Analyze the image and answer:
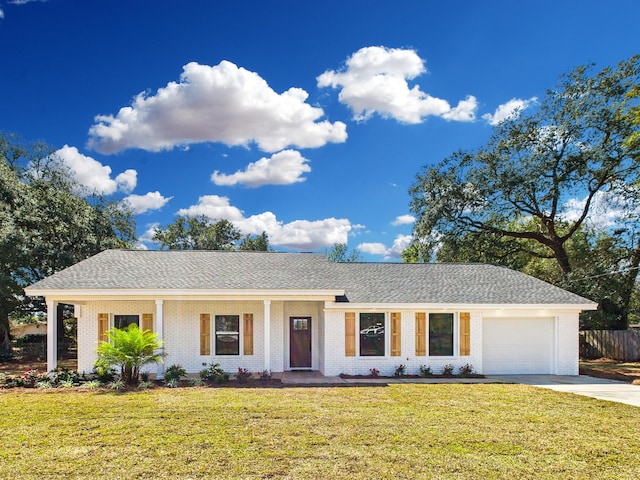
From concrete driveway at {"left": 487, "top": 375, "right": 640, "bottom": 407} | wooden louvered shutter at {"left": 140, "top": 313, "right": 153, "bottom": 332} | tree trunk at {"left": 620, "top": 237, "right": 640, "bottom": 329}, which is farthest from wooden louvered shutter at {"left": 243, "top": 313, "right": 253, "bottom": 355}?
tree trunk at {"left": 620, "top": 237, "right": 640, "bottom": 329}

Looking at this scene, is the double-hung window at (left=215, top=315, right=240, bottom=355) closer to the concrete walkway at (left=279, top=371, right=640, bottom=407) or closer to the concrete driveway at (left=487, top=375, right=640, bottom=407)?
the concrete walkway at (left=279, top=371, right=640, bottom=407)

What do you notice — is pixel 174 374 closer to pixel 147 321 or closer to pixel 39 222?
pixel 147 321

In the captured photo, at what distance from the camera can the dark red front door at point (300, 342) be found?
674 inches

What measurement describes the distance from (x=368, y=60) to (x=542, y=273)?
22.4 m

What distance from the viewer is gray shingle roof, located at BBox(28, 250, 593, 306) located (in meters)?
15.2

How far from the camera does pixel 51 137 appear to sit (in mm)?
27859

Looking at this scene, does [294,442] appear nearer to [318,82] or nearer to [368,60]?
[368,60]

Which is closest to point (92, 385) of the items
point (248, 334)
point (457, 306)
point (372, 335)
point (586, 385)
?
point (248, 334)

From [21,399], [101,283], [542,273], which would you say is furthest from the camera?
[542,273]

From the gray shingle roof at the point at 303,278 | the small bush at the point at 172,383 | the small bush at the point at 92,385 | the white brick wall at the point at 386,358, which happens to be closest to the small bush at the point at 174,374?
the small bush at the point at 172,383

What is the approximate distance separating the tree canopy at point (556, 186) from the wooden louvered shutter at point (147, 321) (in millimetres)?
18700

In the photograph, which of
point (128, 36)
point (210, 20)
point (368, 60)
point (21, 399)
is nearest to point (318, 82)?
point (368, 60)

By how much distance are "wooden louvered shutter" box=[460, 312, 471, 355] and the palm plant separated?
9.44m

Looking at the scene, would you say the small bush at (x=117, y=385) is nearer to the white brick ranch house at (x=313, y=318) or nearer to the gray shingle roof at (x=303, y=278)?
the white brick ranch house at (x=313, y=318)
